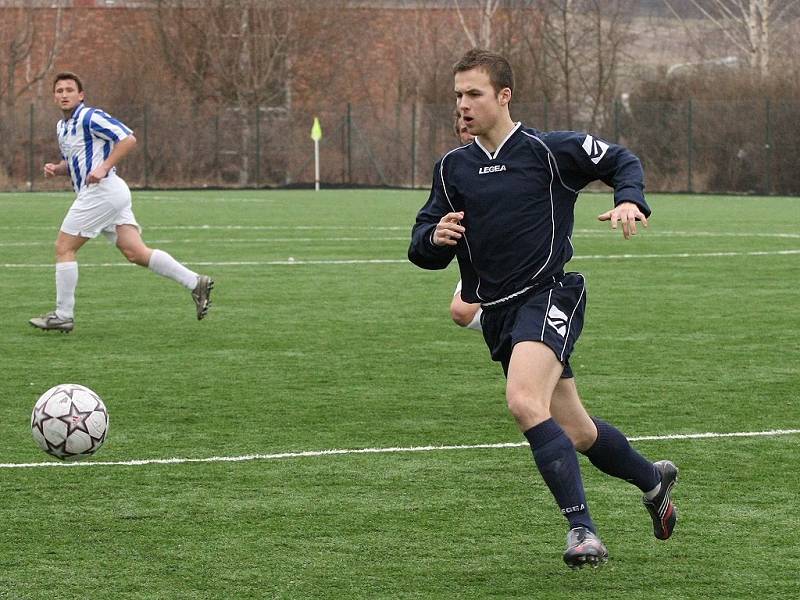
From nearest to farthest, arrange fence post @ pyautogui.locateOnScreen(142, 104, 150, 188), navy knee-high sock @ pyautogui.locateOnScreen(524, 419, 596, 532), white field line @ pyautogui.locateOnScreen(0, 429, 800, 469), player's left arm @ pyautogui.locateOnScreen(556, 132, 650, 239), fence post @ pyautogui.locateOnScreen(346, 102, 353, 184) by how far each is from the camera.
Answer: navy knee-high sock @ pyautogui.locateOnScreen(524, 419, 596, 532) → player's left arm @ pyautogui.locateOnScreen(556, 132, 650, 239) → white field line @ pyautogui.locateOnScreen(0, 429, 800, 469) → fence post @ pyautogui.locateOnScreen(142, 104, 150, 188) → fence post @ pyautogui.locateOnScreen(346, 102, 353, 184)

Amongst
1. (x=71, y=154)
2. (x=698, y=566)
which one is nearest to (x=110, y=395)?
(x=71, y=154)

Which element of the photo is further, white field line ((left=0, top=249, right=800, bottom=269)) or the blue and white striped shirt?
white field line ((left=0, top=249, right=800, bottom=269))

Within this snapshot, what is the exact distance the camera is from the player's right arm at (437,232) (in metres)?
5.61

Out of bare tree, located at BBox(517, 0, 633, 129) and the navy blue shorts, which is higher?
bare tree, located at BBox(517, 0, 633, 129)

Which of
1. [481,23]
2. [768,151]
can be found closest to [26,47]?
[481,23]

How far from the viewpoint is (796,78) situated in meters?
41.6

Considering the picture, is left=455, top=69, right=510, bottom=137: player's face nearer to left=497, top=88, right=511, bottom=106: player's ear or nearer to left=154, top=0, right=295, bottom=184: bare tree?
left=497, top=88, right=511, bottom=106: player's ear

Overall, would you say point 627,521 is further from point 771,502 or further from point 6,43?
point 6,43

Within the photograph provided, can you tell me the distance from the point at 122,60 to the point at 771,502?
1937 inches

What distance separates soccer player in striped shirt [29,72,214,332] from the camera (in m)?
12.5

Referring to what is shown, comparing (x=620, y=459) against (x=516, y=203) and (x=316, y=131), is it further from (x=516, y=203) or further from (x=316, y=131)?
(x=316, y=131)

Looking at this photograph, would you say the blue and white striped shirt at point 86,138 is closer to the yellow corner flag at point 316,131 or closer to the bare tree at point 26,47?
the yellow corner flag at point 316,131

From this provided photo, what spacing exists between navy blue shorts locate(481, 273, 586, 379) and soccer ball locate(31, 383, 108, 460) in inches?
78.3

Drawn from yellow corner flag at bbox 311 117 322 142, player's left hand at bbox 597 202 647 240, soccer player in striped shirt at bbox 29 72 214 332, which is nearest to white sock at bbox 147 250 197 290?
soccer player in striped shirt at bbox 29 72 214 332
